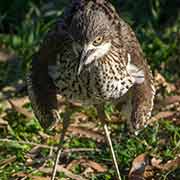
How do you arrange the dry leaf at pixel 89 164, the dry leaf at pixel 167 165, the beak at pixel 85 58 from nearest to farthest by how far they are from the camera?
the beak at pixel 85 58
the dry leaf at pixel 167 165
the dry leaf at pixel 89 164

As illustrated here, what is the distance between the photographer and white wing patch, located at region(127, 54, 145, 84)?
5.47m

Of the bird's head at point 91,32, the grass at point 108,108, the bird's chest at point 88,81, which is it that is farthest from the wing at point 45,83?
the grass at point 108,108

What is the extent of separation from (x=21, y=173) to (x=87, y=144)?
26.1 inches

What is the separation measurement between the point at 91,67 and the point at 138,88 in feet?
1.89

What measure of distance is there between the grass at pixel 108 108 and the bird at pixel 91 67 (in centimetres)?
69

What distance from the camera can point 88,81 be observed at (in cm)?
520

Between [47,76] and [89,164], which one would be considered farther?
[89,164]

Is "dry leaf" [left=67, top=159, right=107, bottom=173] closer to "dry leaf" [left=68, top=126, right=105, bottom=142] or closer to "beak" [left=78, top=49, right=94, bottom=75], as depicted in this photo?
"dry leaf" [left=68, top=126, right=105, bottom=142]

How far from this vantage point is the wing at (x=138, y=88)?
5535 mm

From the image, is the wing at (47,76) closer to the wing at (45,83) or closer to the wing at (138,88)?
the wing at (45,83)

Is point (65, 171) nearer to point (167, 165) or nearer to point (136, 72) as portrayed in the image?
point (167, 165)

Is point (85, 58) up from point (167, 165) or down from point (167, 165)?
up

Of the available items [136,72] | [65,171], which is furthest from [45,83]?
[65,171]

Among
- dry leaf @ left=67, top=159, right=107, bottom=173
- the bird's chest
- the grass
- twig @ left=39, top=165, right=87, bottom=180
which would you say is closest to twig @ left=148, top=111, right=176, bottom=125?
the grass
